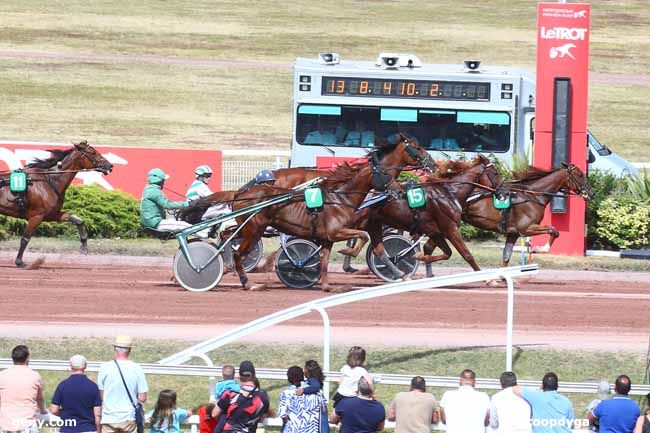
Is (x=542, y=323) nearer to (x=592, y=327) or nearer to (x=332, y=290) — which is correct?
(x=592, y=327)

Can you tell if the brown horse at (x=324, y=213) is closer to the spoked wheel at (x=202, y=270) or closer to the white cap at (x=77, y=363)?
the spoked wheel at (x=202, y=270)

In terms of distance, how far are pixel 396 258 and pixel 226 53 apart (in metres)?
30.3

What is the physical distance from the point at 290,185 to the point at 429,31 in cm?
3302

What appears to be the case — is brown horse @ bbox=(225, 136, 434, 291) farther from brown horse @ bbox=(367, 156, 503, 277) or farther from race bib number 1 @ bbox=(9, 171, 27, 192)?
race bib number 1 @ bbox=(9, 171, 27, 192)

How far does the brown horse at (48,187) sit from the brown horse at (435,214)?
412 cm

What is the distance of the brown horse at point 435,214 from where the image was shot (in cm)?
1958

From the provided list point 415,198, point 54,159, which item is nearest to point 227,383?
point 415,198

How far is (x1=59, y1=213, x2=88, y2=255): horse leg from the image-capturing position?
69.1 ft

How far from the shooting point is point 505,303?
60.4 ft

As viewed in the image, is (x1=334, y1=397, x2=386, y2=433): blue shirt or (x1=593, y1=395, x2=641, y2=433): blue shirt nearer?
(x1=593, y1=395, x2=641, y2=433): blue shirt

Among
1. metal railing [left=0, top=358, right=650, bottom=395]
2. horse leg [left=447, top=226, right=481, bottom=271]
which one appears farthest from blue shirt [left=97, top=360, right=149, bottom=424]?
horse leg [left=447, top=226, right=481, bottom=271]

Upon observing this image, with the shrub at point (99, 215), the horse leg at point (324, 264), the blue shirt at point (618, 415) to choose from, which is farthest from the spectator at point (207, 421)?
the shrub at point (99, 215)

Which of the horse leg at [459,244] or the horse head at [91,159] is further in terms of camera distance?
the horse head at [91,159]

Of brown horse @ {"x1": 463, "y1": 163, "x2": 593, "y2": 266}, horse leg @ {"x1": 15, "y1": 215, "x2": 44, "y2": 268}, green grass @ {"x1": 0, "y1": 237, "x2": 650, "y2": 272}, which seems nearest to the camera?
brown horse @ {"x1": 463, "y1": 163, "x2": 593, "y2": 266}
